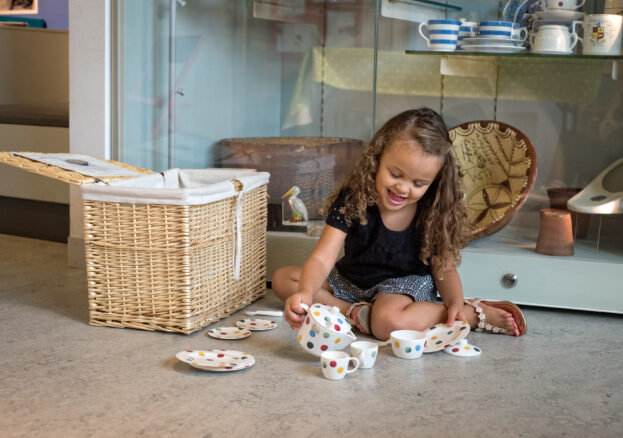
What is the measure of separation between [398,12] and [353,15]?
0.15 m

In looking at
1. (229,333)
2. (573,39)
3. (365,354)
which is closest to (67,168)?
(229,333)

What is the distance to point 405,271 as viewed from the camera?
6.90 feet

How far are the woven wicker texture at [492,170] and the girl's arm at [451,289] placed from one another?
1.01ft

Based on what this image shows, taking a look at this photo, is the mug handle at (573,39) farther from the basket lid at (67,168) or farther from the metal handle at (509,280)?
the basket lid at (67,168)

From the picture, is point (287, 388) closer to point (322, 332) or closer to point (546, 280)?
point (322, 332)

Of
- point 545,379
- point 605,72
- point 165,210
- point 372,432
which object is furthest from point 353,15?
point 372,432

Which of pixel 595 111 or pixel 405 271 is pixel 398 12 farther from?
pixel 405 271

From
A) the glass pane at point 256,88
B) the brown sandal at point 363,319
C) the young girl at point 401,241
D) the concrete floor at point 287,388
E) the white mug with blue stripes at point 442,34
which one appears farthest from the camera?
the glass pane at point 256,88

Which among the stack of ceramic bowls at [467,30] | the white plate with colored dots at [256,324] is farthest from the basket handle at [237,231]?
the stack of ceramic bowls at [467,30]

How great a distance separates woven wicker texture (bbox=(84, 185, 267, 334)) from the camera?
6.28 feet

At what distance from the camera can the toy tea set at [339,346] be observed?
1668 millimetres

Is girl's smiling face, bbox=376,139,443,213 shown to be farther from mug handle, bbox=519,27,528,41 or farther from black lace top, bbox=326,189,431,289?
mug handle, bbox=519,27,528,41

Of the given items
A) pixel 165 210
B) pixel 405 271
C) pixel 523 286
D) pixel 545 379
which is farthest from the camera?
pixel 523 286

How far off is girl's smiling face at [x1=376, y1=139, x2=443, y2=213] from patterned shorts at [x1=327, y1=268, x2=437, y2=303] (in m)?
0.24
